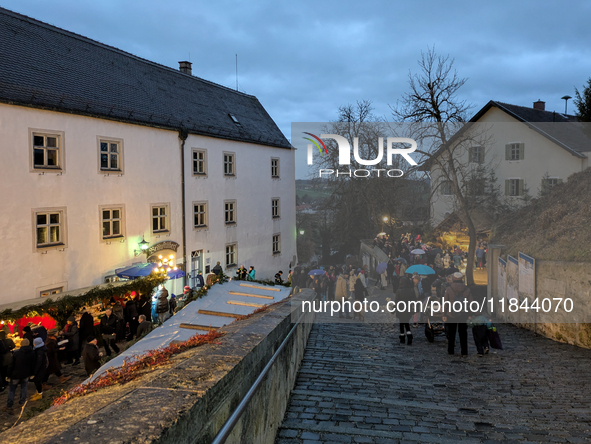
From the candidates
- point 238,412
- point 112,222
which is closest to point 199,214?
point 112,222

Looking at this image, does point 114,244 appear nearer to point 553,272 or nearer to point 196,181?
point 196,181

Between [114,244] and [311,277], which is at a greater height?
[114,244]

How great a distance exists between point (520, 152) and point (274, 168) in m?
16.4

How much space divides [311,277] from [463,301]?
799 centimetres

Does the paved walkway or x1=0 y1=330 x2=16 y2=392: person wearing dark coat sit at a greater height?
the paved walkway

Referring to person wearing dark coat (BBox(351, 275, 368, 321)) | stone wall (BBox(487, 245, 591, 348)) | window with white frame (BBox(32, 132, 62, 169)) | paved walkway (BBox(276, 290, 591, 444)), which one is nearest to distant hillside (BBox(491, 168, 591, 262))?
stone wall (BBox(487, 245, 591, 348))

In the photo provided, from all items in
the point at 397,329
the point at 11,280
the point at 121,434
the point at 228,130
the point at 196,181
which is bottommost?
the point at 397,329

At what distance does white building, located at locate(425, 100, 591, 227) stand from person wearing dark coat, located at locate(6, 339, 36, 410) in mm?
23713

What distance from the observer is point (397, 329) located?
12352mm

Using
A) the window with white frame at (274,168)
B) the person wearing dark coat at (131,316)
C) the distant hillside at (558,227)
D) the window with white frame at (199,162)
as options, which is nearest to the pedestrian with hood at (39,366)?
the person wearing dark coat at (131,316)

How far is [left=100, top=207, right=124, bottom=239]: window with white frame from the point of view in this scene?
18.4 m

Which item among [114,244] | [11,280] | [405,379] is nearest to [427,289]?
[405,379]

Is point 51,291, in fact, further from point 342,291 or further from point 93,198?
point 342,291

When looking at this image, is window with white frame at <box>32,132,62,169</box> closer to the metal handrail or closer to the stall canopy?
the stall canopy
